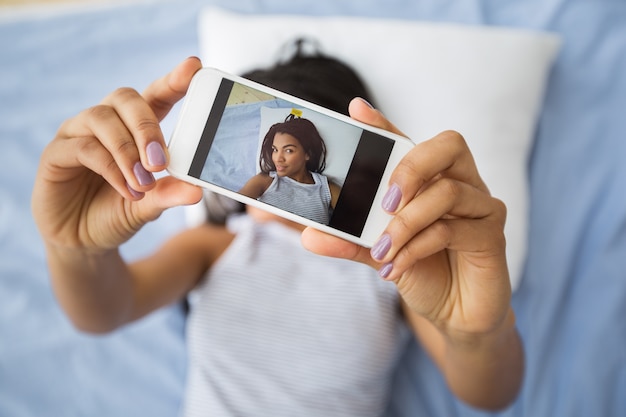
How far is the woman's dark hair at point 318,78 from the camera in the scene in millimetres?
546

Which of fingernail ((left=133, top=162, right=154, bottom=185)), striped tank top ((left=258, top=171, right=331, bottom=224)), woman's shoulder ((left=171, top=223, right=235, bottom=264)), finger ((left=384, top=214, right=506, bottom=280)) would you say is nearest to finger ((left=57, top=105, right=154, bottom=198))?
fingernail ((left=133, top=162, right=154, bottom=185))

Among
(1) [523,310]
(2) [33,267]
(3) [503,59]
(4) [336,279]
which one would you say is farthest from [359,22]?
(2) [33,267]

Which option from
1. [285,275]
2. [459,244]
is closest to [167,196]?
[459,244]

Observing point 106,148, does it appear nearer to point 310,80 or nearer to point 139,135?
point 139,135

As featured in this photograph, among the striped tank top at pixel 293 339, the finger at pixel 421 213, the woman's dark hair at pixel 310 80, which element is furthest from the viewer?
the striped tank top at pixel 293 339

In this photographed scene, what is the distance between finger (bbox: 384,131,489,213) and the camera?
17.1 inches

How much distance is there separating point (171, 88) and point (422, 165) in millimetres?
229

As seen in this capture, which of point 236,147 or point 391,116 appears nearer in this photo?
point 236,147

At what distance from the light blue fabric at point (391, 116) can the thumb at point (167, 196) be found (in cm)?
42

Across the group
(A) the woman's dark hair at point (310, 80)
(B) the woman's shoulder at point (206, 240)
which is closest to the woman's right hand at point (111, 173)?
(A) the woman's dark hair at point (310, 80)

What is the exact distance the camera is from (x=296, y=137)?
0.44 metres

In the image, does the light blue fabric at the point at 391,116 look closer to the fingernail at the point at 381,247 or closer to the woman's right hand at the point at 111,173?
the woman's right hand at the point at 111,173

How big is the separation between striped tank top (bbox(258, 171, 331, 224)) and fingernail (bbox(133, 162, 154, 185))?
3.7 inches

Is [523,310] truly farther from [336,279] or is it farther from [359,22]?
[359,22]
